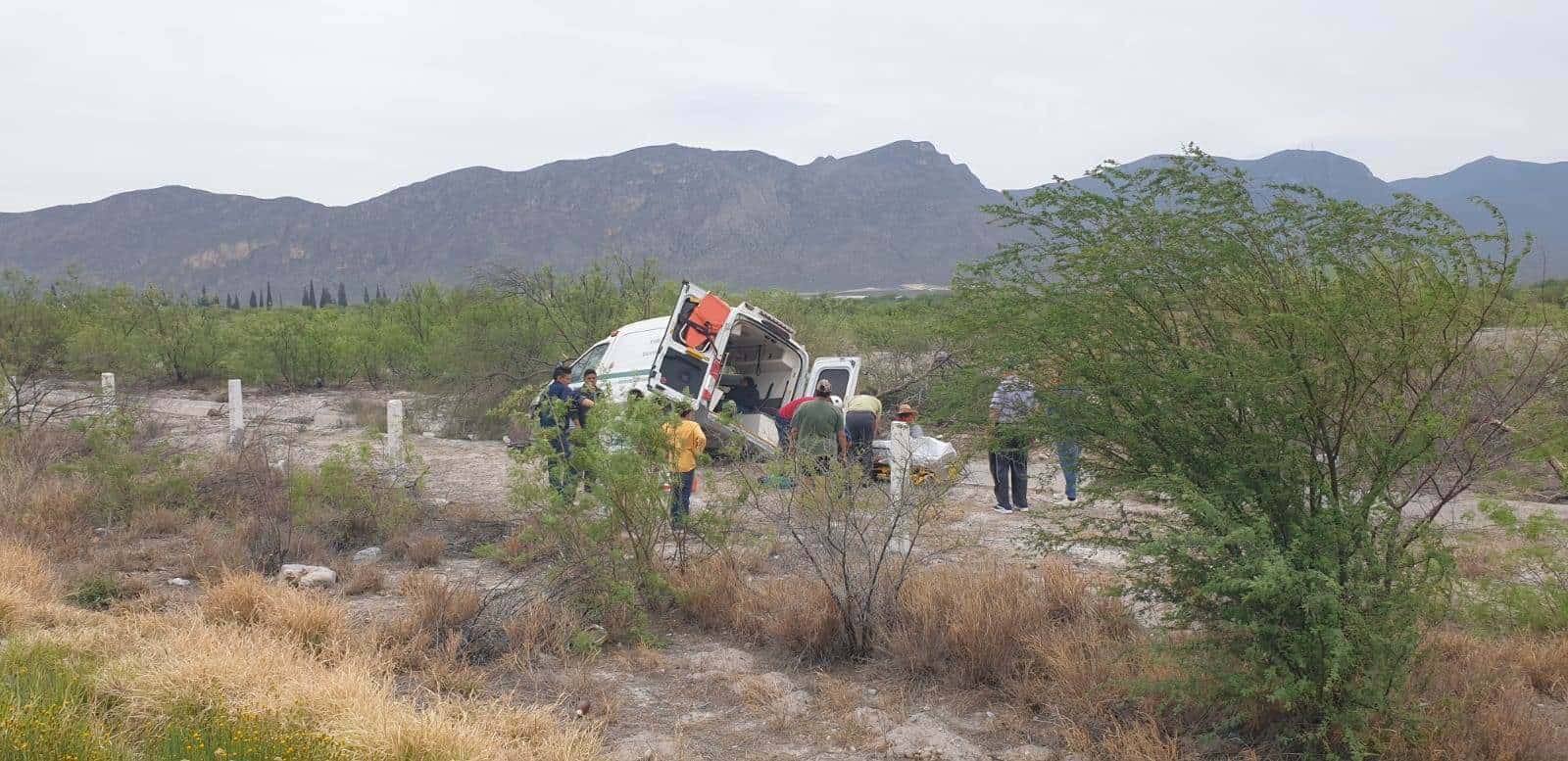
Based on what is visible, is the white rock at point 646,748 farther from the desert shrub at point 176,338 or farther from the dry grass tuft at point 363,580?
the desert shrub at point 176,338

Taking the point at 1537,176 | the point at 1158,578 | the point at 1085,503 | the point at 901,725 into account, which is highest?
the point at 1537,176

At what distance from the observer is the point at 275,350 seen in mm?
29859

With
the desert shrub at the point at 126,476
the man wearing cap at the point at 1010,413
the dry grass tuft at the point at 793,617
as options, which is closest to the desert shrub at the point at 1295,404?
the man wearing cap at the point at 1010,413

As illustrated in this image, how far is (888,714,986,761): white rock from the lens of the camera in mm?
5387

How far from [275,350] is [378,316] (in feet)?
19.5

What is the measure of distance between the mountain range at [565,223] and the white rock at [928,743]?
310ft

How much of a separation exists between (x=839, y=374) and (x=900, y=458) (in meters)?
7.17

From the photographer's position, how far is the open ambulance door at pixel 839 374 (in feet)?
49.8

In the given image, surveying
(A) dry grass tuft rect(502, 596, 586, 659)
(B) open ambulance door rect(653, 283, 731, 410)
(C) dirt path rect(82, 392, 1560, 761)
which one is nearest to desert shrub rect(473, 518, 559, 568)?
(C) dirt path rect(82, 392, 1560, 761)

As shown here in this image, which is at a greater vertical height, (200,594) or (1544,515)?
(1544,515)

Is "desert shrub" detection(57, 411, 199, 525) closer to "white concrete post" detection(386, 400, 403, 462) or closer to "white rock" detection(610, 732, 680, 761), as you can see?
"white concrete post" detection(386, 400, 403, 462)

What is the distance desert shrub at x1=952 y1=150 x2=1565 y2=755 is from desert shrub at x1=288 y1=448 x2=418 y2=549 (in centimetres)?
720

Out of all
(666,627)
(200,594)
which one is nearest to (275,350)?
(200,594)

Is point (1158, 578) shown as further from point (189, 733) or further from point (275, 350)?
point (275, 350)
